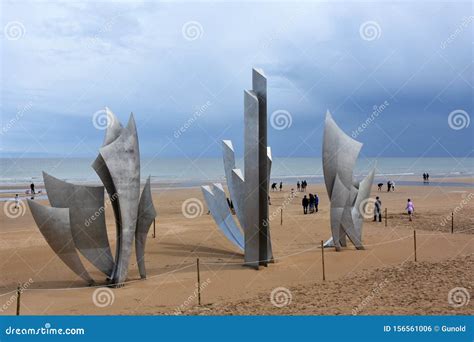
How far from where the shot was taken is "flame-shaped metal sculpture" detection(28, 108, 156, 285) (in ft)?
35.3

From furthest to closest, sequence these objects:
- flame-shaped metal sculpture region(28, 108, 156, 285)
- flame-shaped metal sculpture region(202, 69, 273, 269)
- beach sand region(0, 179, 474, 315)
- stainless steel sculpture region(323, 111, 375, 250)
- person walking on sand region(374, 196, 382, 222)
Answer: person walking on sand region(374, 196, 382, 222) < stainless steel sculpture region(323, 111, 375, 250) < flame-shaped metal sculpture region(202, 69, 273, 269) < flame-shaped metal sculpture region(28, 108, 156, 285) < beach sand region(0, 179, 474, 315)

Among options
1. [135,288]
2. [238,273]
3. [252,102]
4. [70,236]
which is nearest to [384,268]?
[238,273]

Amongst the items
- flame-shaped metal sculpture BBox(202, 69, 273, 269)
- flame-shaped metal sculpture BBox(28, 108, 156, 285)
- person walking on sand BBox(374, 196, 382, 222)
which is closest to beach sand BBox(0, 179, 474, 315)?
flame-shaped metal sculpture BBox(202, 69, 273, 269)

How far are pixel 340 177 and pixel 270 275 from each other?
4229 millimetres

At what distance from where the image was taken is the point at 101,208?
11.2m

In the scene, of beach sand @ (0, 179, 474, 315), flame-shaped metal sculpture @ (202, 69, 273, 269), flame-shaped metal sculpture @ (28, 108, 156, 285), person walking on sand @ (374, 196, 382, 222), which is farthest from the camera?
person walking on sand @ (374, 196, 382, 222)

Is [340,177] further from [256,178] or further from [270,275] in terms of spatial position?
[270,275]

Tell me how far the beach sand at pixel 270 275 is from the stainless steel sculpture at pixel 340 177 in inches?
29.3

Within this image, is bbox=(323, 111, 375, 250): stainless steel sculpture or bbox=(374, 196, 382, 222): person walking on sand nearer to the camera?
bbox=(323, 111, 375, 250): stainless steel sculpture

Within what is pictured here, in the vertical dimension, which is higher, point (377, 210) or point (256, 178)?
point (256, 178)

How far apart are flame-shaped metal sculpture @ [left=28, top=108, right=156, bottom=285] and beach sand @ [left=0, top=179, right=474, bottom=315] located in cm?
76

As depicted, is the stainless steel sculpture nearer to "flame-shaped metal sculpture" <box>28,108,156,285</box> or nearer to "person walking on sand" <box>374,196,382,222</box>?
"flame-shaped metal sculpture" <box>28,108,156,285</box>

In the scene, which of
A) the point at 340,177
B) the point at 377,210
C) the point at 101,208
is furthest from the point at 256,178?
the point at 377,210

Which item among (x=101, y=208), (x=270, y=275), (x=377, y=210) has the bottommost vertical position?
→ (x=270, y=275)
